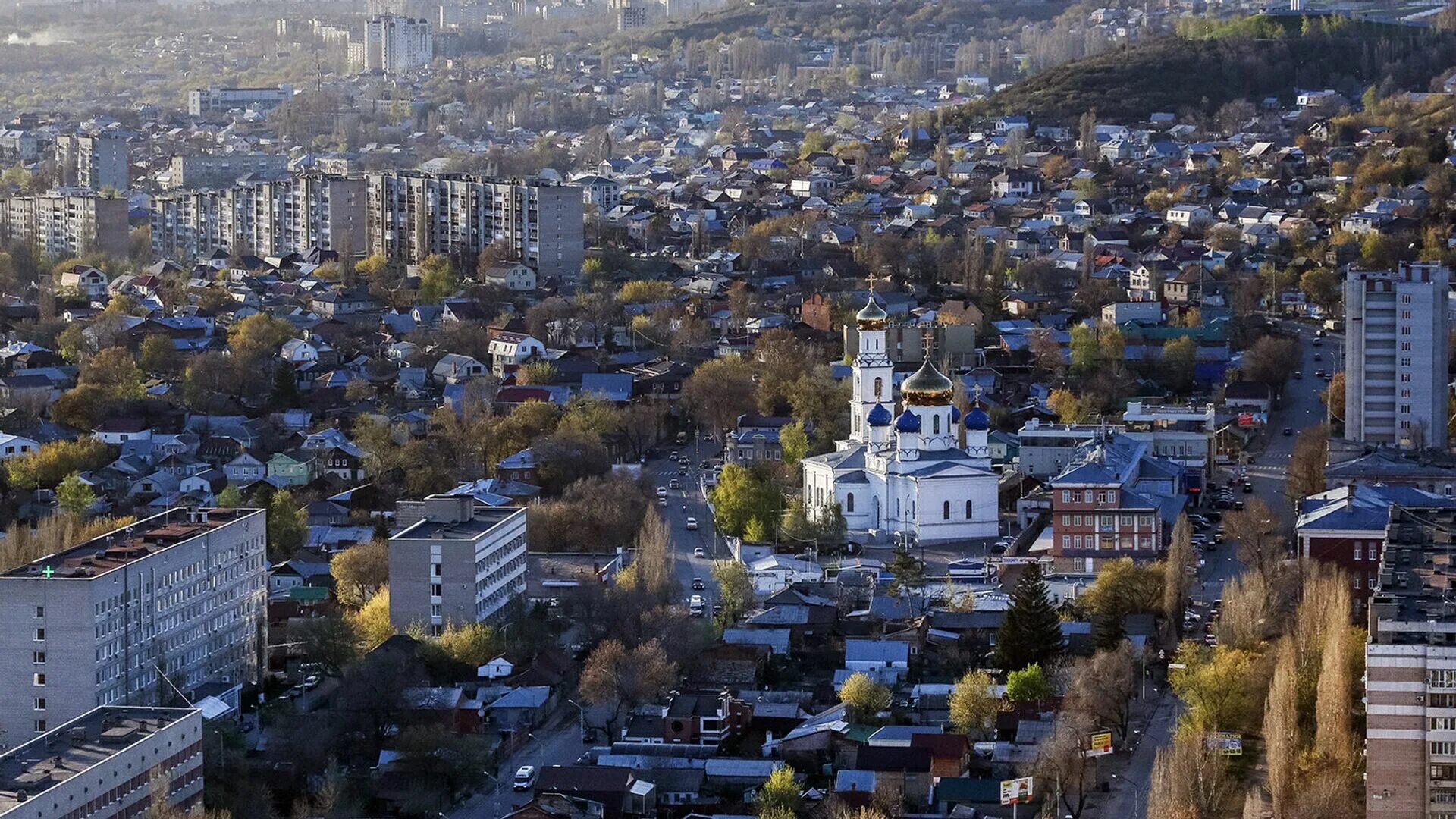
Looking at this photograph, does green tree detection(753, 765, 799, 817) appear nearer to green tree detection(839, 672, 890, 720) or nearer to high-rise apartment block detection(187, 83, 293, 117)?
green tree detection(839, 672, 890, 720)

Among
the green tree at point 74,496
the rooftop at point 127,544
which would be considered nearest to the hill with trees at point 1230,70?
the green tree at point 74,496

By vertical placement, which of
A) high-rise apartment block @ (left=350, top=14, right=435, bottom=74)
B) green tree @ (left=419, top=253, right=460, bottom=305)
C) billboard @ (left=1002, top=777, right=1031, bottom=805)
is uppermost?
high-rise apartment block @ (left=350, top=14, right=435, bottom=74)

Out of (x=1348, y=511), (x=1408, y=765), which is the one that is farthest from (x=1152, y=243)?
(x=1408, y=765)

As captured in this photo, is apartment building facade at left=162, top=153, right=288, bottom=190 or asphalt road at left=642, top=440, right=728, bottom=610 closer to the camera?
asphalt road at left=642, top=440, right=728, bottom=610

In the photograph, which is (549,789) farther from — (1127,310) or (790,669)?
(1127,310)

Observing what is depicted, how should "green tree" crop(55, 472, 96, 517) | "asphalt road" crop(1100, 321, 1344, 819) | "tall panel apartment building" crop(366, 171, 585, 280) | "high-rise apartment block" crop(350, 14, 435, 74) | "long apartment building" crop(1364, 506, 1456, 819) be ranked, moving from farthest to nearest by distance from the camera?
"high-rise apartment block" crop(350, 14, 435, 74), "tall panel apartment building" crop(366, 171, 585, 280), "green tree" crop(55, 472, 96, 517), "asphalt road" crop(1100, 321, 1344, 819), "long apartment building" crop(1364, 506, 1456, 819)

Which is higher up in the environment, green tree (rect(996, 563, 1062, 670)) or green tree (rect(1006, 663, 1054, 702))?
green tree (rect(996, 563, 1062, 670))

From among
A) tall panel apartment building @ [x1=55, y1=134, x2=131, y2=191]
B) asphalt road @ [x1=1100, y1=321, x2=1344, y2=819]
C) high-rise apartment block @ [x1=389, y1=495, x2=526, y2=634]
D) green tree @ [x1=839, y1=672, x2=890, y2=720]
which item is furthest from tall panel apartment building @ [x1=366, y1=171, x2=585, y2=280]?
green tree @ [x1=839, y1=672, x2=890, y2=720]

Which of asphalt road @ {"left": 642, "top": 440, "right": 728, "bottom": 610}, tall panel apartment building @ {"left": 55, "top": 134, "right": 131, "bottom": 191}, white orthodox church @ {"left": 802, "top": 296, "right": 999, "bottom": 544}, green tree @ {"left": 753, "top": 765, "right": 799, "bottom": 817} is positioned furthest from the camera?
tall panel apartment building @ {"left": 55, "top": 134, "right": 131, "bottom": 191}

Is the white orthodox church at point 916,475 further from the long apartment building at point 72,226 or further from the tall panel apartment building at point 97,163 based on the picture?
the tall panel apartment building at point 97,163
